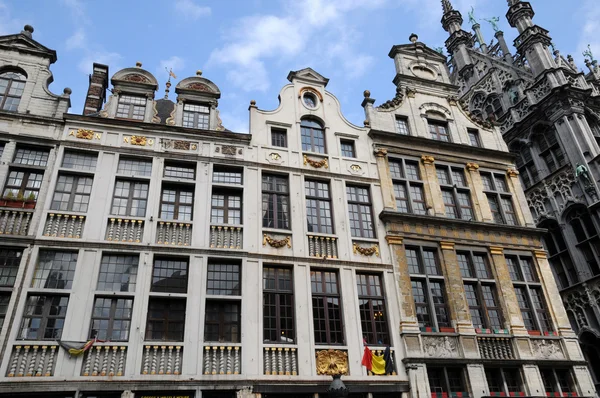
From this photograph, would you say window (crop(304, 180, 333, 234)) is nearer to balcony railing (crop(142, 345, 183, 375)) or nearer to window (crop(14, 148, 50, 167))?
balcony railing (crop(142, 345, 183, 375))

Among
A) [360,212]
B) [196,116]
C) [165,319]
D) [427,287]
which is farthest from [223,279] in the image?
[427,287]

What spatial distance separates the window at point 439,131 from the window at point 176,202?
38.0ft

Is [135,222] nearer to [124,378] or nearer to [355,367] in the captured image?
[124,378]

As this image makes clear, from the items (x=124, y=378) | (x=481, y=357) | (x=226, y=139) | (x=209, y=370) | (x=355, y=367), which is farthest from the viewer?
(x=226, y=139)

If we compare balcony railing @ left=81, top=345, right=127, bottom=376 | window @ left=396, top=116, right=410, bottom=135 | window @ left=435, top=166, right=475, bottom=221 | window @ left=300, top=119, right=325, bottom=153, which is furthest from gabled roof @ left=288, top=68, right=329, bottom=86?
balcony railing @ left=81, top=345, right=127, bottom=376

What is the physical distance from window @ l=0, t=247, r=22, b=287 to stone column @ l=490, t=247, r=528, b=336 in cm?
1629

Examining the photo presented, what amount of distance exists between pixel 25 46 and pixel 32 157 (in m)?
5.07

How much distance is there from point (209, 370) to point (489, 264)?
11.5 meters

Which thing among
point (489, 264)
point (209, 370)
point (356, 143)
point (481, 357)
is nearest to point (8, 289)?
point (209, 370)

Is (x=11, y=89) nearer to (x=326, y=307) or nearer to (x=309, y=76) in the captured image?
(x=309, y=76)

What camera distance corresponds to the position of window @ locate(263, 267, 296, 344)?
14.8 m

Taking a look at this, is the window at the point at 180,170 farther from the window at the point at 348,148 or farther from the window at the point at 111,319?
the window at the point at 348,148

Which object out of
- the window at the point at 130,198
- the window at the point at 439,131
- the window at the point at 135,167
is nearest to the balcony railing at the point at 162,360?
the window at the point at 130,198

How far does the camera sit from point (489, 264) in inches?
736
